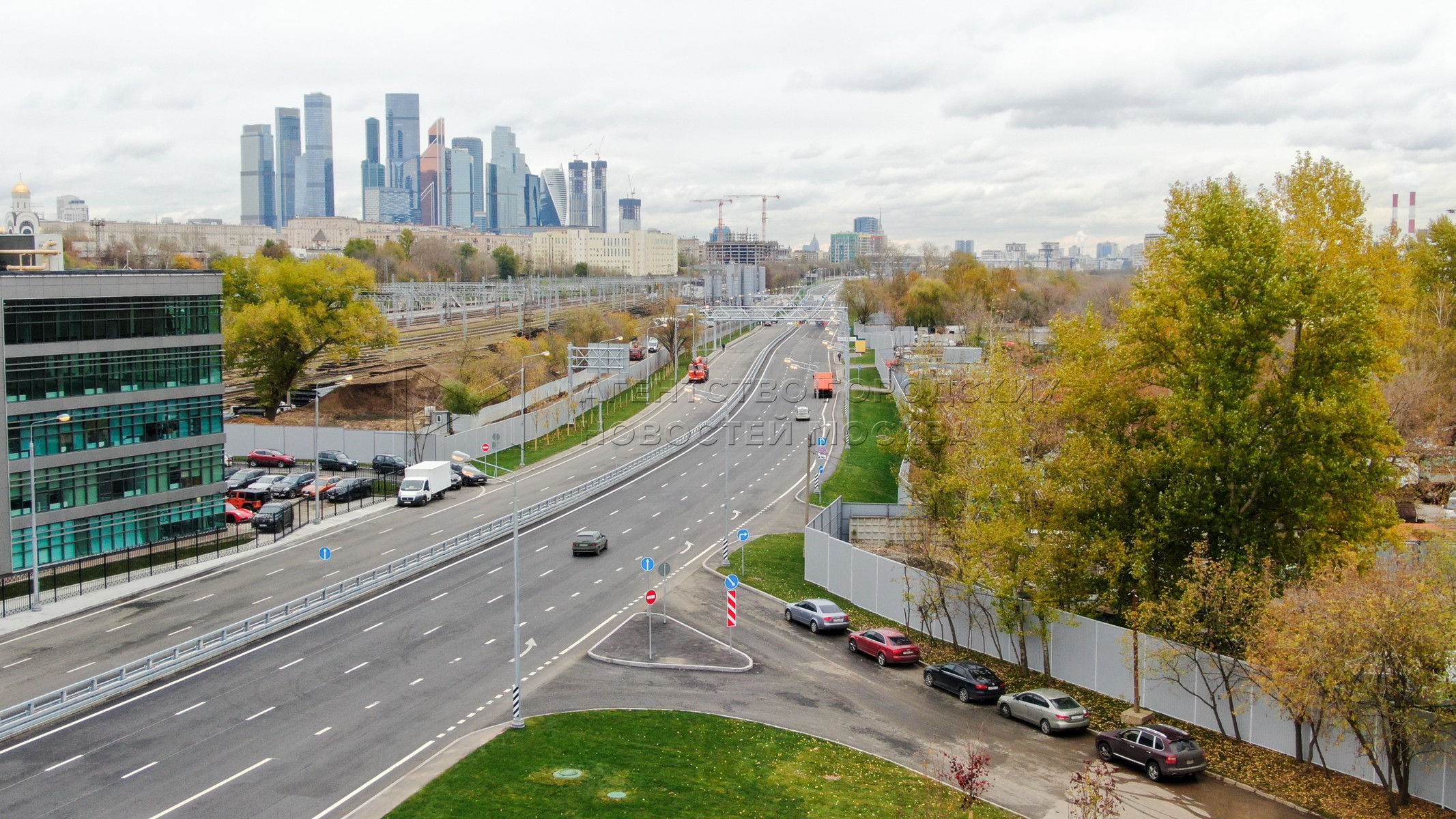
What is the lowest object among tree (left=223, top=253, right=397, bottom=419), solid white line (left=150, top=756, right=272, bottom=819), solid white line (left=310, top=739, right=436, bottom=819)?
solid white line (left=310, top=739, right=436, bottom=819)

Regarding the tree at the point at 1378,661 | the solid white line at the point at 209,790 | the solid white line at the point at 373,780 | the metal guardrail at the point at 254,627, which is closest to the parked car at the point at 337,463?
the metal guardrail at the point at 254,627

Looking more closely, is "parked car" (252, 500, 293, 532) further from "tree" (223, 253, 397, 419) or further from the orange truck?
the orange truck

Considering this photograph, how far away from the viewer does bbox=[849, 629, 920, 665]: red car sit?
110 ft

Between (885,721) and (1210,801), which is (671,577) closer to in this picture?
(885,721)

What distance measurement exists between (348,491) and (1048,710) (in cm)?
3850

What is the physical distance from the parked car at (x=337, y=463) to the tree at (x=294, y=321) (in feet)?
39.3

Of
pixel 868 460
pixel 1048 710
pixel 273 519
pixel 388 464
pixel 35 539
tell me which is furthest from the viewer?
pixel 868 460

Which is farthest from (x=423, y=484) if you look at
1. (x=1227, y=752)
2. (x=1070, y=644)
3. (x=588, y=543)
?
(x=1227, y=752)

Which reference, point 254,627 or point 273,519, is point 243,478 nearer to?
point 273,519

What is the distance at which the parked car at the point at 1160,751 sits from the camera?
25.2m

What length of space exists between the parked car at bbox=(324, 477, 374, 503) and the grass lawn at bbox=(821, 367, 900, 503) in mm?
23615

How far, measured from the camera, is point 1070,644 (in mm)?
32375

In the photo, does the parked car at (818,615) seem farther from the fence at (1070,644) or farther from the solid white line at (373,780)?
the solid white line at (373,780)

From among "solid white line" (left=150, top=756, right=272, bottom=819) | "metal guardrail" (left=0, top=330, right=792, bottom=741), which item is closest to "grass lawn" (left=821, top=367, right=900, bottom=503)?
"metal guardrail" (left=0, top=330, right=792, bottom=741)
